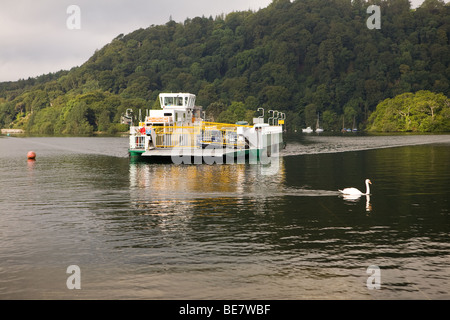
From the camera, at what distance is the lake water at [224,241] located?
13297 mm

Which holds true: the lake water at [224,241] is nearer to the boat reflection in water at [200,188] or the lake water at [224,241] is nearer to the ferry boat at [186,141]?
the boat reflection in water at [200,188]

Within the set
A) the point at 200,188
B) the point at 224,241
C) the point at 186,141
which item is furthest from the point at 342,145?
the point at 224,241

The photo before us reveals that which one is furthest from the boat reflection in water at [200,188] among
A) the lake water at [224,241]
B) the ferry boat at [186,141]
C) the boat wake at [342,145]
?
the boat wake at [342,145]

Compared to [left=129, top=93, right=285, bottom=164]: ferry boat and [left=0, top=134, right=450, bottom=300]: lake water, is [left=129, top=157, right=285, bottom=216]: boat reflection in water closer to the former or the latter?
[left=0, top=134, right=450, bottom=300]: lake water

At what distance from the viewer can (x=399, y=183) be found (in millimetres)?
36250

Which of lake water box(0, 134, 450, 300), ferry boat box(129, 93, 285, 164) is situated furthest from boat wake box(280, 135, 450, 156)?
lake water box(0, 134, 450, 300)

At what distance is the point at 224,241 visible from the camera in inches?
715

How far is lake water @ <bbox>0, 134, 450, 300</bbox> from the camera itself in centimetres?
1330

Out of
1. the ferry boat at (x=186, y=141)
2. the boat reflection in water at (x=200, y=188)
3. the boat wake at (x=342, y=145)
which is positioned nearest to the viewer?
the boat reflection in water at (x=200, y=188)

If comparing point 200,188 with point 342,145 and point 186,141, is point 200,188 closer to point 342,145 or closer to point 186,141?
point 186,141

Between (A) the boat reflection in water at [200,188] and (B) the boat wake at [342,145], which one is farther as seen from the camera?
(B) the boat wake at [342,145]

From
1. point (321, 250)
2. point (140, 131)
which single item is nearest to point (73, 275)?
point (321, 250)

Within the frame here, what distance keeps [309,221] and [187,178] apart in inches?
766

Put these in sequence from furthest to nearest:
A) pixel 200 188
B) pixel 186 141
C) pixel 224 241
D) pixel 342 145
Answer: pixel 342 145 → pixel 186 141 → pixel 200 188 → pixel 224 241
